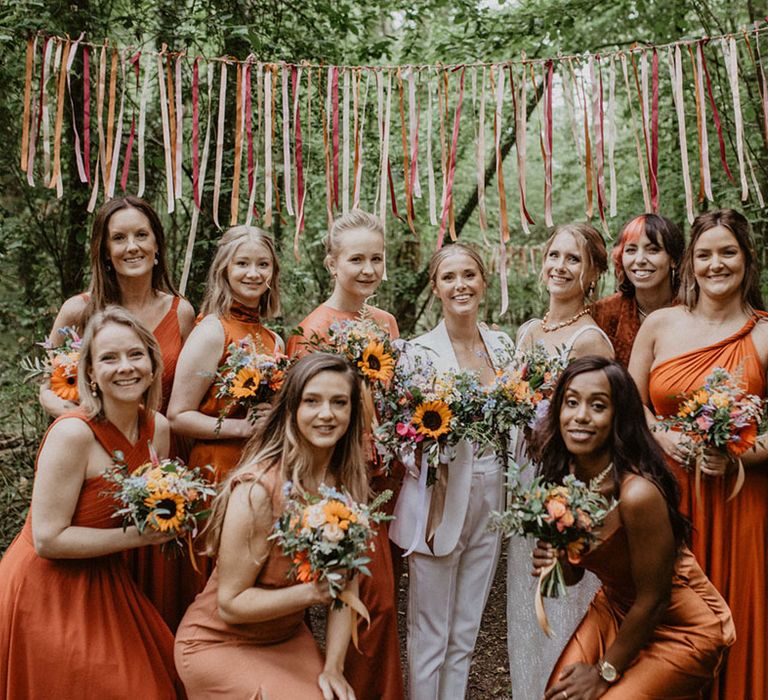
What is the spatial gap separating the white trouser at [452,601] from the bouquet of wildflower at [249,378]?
120cm

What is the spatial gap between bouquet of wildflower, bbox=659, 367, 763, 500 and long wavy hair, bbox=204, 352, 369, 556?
5.13 ft

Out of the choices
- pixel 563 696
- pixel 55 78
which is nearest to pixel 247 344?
pixel 563 696

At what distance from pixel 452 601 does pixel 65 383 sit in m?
2.32

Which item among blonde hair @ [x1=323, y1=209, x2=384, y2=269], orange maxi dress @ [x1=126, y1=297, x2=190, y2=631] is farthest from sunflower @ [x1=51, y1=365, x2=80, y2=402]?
blonde hair @ [x1=323, y1=209, x2=384, y2=269]

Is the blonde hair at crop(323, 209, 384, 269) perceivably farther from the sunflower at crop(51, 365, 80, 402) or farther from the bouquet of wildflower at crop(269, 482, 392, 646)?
the bouquet of wildflower at crop(269, 482, 392, 646)

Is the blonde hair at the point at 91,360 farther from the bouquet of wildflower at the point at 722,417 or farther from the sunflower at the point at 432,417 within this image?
the bouquet of wildflower at the point at 722,417

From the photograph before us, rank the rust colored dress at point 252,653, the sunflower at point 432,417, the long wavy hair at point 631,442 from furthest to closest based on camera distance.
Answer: the sunflower at point 432,417
the long wavy hair at point 631,442
the rust colored dress at point 252,653

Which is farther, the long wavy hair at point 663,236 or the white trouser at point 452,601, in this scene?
the long wavy hair at point 663,236

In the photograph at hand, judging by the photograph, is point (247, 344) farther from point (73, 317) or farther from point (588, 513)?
point (588, 513)

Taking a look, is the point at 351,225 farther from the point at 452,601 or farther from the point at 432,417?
the point at 452,601

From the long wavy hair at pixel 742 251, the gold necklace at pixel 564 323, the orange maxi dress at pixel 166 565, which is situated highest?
the long wavy hair at pixel 742 251

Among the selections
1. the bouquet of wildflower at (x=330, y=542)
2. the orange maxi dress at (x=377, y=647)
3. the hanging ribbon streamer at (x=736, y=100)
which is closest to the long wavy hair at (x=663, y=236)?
the hanging ribbon streamer at (x=736, y=100)

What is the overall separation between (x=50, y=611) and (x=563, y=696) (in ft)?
6.96

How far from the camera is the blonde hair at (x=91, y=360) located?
3172 millimetres
